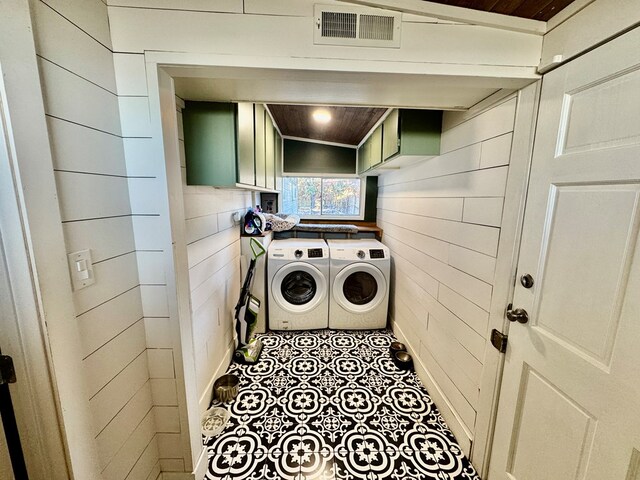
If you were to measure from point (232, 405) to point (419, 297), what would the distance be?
5.22 feet

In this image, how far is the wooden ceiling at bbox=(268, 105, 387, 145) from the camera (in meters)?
2.14

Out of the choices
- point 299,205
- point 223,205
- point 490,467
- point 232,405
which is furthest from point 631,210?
point 299,205

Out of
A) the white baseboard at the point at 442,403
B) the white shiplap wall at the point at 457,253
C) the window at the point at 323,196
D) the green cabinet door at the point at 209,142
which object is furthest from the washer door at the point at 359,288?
the green cabinet door at the point at 209,142

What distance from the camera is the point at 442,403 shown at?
5.21 feet

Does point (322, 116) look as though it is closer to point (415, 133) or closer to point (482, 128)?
point (415, 133)

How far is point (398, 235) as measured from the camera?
2.50 metres

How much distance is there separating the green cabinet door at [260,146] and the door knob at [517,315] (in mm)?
1748

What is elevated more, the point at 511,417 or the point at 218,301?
the point at 218,301

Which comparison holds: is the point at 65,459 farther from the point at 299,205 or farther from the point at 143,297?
the point at 299,205

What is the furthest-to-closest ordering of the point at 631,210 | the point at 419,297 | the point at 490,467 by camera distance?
the point at 419,297
the point at 490,467
the point at 631,210

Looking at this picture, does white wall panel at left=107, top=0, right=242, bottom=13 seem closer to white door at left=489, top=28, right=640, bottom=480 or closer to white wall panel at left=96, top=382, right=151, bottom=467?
white door at left=489, top=28, right=640, bottom=480

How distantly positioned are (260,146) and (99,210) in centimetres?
141

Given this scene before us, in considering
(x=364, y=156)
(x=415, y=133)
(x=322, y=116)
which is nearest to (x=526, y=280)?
(x=415, y=133)

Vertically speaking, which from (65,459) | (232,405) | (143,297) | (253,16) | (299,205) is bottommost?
(232,405)
